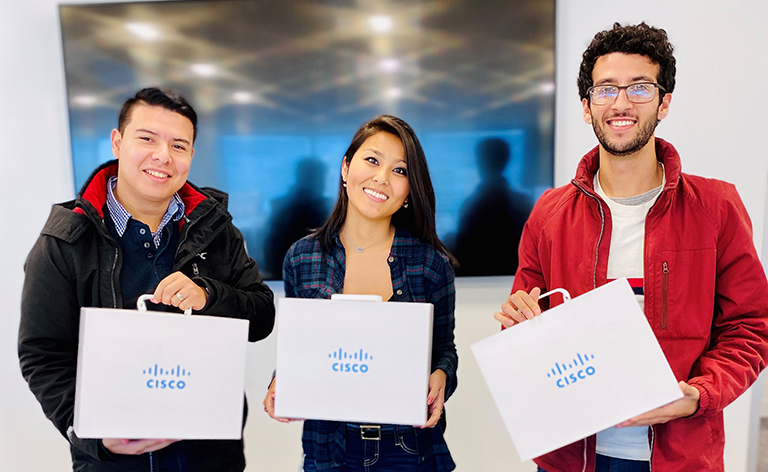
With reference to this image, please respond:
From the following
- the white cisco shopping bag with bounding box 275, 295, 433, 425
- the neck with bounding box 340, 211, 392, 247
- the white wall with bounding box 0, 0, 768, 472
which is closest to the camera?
the white cisco shopping bag with bounding box 275, 295, 433, 425

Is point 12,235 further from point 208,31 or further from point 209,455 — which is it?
point 209,455

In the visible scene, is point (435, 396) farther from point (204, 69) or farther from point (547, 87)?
point (204, 69)

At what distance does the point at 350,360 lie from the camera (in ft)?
3.98

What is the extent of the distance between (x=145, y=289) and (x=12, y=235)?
1.57m

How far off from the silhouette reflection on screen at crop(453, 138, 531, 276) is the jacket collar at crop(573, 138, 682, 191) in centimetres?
87

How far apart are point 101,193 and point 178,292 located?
0.37 metres

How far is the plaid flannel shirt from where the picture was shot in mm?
1441

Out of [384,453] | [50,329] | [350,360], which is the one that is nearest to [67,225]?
[50,329]

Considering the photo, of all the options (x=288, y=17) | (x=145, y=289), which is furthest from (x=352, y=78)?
(x=145, y=289)

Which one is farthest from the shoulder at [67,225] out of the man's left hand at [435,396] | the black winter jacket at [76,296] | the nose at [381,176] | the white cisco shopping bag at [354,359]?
the man's left hand at [435,396]

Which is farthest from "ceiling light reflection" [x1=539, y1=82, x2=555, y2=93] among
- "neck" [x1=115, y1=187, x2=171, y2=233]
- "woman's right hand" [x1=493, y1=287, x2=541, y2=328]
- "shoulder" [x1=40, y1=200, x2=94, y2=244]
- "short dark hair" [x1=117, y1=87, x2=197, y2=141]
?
"shoulder" [x1=40, y1=200, x2=94, y2=244]

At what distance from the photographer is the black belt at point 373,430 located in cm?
138

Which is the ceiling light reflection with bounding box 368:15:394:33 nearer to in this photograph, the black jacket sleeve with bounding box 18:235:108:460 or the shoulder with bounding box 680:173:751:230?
the shoulder with bounding box 680:173:751:230

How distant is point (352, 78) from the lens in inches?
88.4
